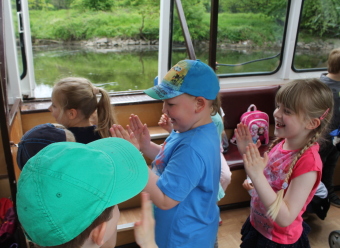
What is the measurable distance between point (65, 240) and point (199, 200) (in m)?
0.65

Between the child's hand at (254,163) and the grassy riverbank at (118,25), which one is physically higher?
the grassy riverbank at (118,25)

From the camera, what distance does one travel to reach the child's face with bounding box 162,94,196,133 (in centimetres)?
120

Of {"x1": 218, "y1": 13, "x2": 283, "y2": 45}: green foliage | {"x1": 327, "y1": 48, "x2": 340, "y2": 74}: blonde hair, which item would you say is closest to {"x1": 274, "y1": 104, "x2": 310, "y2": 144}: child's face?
{"x1": 327, "y1": 48, "x2": 340, "y2": 74}: blonde hair

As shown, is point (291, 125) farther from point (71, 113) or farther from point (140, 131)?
point (71, 113)

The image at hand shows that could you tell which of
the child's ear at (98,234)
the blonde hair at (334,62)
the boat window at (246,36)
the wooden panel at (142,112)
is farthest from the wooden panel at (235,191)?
the child's ear at (98,234)

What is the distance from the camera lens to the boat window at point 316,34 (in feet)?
13.0

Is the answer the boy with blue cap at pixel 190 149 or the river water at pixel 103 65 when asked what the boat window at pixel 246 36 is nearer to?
the river water at pixel 103 65

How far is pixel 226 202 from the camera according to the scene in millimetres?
2834

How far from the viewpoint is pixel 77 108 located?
1562 millimetres

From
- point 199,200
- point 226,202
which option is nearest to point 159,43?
point 226,202

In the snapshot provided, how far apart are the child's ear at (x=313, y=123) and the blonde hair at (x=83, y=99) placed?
100cm

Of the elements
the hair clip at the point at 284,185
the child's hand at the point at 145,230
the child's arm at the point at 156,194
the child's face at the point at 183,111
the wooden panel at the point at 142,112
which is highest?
the child's face at the point at 183,111

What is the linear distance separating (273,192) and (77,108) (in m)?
1.03

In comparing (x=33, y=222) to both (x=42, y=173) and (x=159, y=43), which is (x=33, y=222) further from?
(x=159, y=43)
